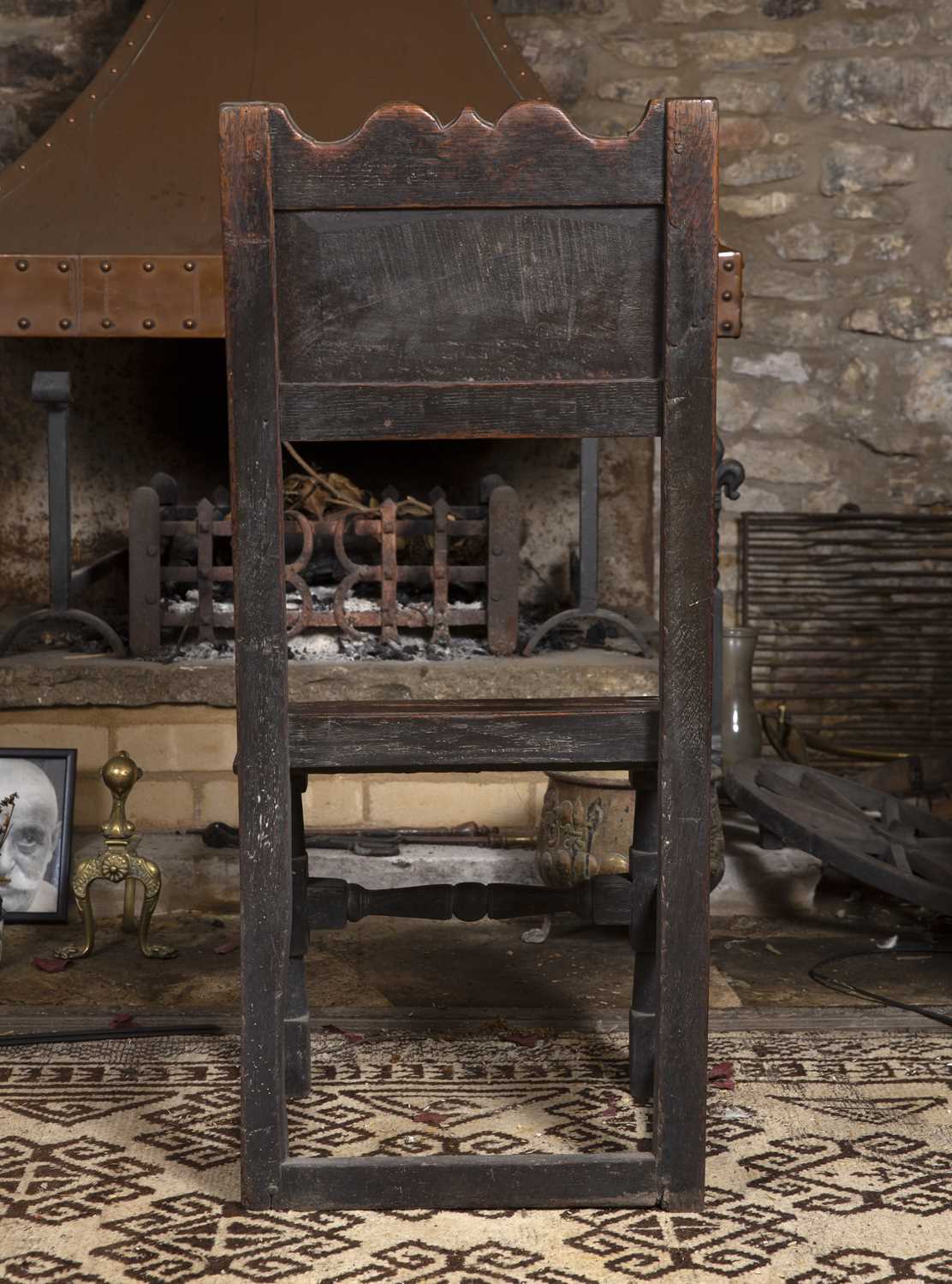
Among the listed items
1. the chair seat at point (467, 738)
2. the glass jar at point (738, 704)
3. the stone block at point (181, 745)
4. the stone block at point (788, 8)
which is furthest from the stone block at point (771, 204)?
the chair seat at point (467, 738)

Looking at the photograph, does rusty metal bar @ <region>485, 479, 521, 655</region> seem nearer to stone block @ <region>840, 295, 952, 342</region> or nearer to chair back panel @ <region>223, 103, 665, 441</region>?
stone block @ <region>840, 295, 952, 342</region>

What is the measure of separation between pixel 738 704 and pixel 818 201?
1.40 m

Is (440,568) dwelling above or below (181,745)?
above

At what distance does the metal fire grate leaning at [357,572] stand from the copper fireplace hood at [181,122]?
1.45 ft

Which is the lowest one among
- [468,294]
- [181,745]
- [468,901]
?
[468,901]

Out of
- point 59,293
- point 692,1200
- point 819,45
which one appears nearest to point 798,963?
point 692,1200

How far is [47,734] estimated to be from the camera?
326 cm

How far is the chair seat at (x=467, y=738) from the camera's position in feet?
5.67

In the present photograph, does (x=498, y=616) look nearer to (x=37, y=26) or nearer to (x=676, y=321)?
(x=676, y=321)

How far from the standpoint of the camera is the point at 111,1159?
76.4 inches

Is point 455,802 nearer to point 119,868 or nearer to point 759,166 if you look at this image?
point 119,868

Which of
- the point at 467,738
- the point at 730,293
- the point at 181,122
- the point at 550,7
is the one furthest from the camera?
the point at 550,7

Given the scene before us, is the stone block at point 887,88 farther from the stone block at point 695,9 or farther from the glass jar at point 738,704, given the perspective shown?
the glass jar at point 738,704

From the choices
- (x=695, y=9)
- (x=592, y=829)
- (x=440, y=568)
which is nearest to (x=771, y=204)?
(x=695, y=9)
